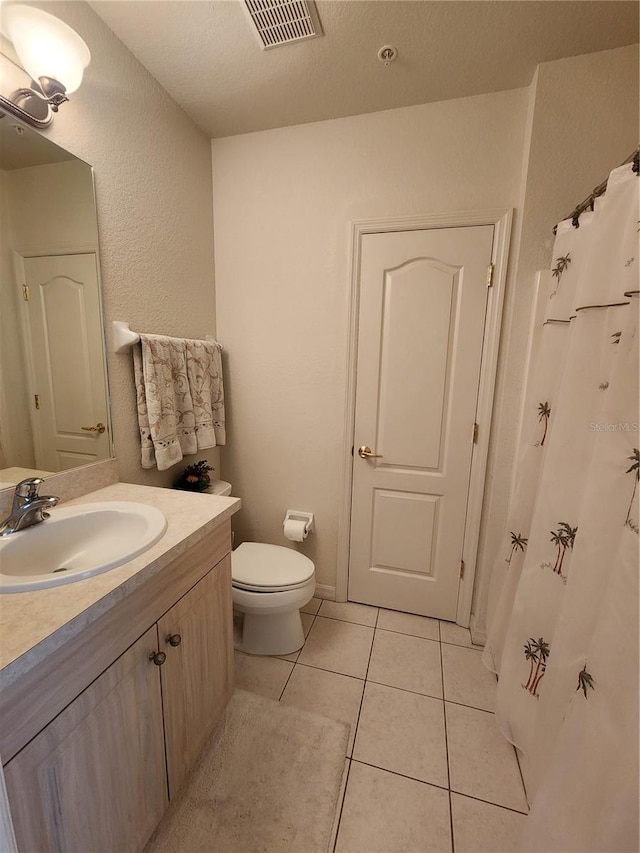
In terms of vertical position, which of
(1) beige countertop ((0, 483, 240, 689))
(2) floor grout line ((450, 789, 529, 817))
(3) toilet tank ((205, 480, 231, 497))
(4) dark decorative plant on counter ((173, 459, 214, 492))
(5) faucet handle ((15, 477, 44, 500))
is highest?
(5) faucet handle ((15, 477, 44, 500))

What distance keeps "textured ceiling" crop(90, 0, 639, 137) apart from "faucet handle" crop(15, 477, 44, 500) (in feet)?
5.26

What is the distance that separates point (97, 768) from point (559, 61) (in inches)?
103

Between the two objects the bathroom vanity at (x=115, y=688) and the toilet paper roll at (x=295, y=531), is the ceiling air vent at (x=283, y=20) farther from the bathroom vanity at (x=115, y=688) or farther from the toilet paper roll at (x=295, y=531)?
the toilet paper roll at (x=295, y=531)

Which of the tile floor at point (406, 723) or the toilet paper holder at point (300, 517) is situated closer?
the tile floor at point (406, 723)

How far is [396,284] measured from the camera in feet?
5.52

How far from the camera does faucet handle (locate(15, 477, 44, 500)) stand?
3.10ft

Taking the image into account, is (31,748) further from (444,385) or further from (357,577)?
(444,385)

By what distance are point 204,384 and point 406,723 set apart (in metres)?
1.69

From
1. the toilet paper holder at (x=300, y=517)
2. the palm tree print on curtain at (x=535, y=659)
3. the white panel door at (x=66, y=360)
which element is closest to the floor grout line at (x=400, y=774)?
the palm tree print on curtain at (x=535, y=659)

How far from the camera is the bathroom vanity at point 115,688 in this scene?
0.59m

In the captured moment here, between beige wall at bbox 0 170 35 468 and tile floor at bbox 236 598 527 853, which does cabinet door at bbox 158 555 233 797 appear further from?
beige wall at bbox 0 170 35 468

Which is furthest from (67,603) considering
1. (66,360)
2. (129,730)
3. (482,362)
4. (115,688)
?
(482,362)

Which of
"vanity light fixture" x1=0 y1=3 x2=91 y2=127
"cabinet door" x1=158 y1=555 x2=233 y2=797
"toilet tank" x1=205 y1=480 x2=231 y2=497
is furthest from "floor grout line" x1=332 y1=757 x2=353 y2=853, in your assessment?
"vanity light fixture" x1=0 y1=3 x2=91 y2=127

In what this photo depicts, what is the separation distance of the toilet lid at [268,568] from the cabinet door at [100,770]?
652mm
